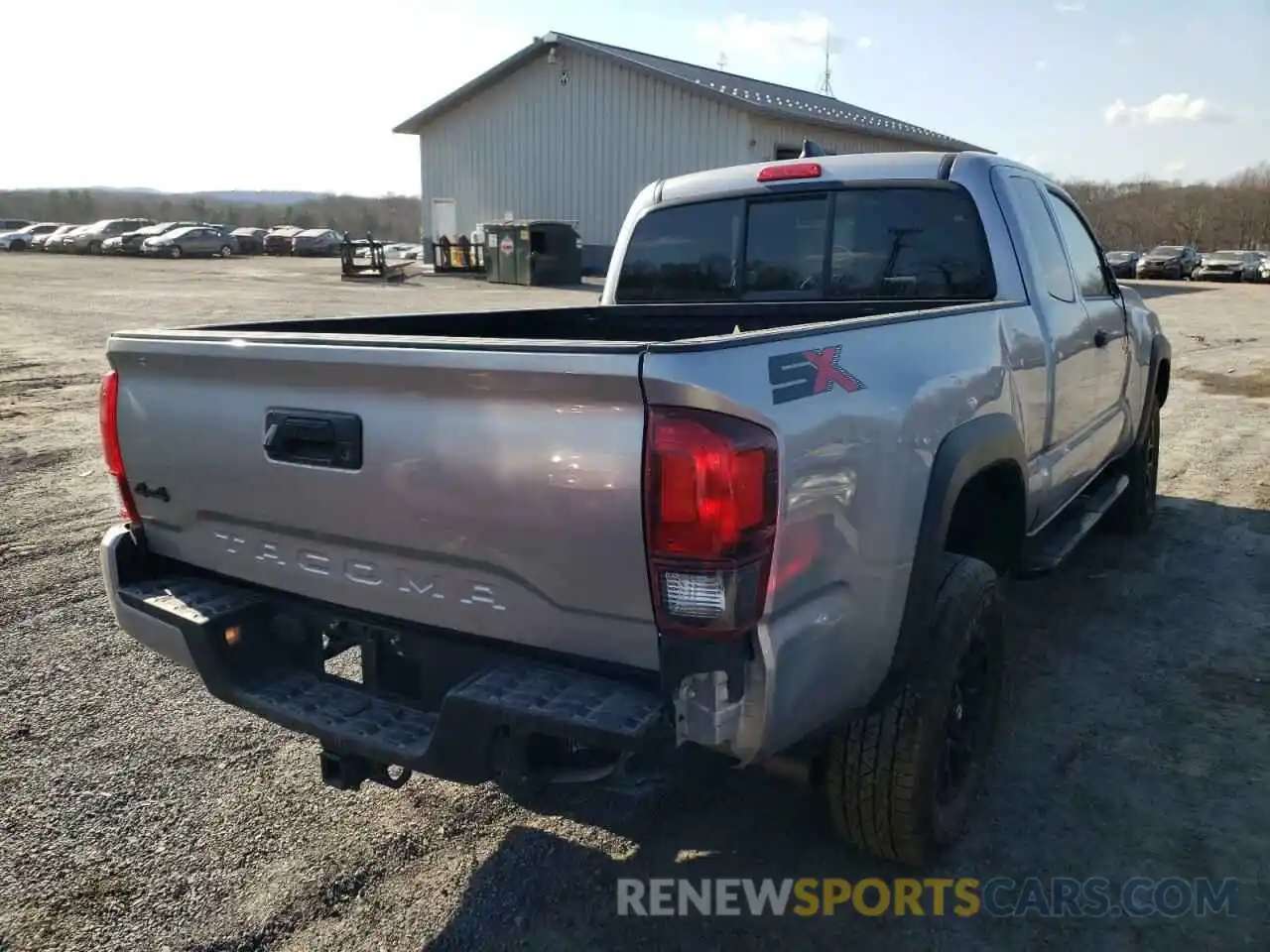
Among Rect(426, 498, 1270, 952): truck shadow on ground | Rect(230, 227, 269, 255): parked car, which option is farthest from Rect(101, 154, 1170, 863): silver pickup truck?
Rect(230, 227, 269, 255): parked car

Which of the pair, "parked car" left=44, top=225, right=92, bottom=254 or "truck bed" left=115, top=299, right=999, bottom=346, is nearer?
"truck bed" left=115, top=299, right=999, bottom=346

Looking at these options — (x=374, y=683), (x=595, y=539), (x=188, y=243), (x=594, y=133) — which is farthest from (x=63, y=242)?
(x=595, y=539)

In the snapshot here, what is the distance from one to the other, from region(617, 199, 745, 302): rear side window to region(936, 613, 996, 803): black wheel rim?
201 centimetres

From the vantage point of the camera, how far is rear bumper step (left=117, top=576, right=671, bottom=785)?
6.70 ft

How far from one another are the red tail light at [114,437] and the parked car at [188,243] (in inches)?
1975

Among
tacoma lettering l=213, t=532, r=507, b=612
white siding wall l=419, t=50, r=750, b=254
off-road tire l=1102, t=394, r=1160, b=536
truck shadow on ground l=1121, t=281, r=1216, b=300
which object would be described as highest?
white siding wall l=419, t=50, r=750, b=254

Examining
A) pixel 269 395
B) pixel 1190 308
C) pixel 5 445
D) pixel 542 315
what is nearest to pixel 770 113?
pixel 1190 308

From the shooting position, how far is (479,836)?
9.77 ft

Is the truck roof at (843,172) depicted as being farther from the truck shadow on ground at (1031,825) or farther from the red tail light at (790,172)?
the truck shadow on ground at (1031,825)

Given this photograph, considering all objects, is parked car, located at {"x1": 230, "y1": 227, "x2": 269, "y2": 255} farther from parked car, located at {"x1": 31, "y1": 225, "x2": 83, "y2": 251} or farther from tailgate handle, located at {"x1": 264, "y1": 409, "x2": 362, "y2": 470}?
tailgate handle, located at {"x1": 264, "y1": 409, "x2": 362, "y2": 470}

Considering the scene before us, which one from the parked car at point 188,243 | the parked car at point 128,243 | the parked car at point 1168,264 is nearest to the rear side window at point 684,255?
the parked car at point 1168,264

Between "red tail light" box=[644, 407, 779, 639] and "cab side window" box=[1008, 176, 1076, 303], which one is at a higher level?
"cab side window" box=[1008, 176, 1076, 303]

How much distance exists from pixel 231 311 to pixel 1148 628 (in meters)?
19.4

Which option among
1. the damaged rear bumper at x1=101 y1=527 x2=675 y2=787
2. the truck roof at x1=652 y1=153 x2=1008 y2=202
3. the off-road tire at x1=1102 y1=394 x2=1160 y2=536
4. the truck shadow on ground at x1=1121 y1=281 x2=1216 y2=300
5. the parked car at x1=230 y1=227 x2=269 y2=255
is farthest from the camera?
the parked car at x1=230 y1=227 x2=269 y2=255
